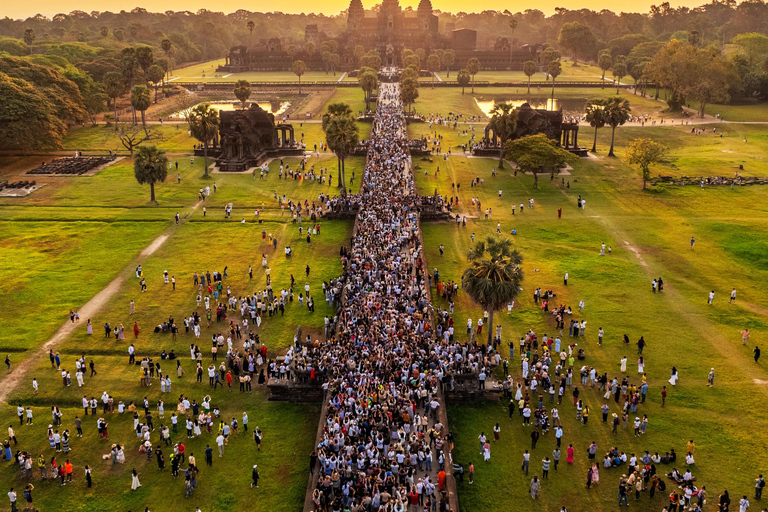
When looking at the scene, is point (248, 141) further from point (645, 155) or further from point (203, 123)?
point (645, 155)

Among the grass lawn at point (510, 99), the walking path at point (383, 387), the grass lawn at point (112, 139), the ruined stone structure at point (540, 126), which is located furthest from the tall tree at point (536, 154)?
the grass lawn at point (510, 99)

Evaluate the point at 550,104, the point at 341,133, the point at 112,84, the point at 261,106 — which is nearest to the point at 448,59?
the point at 550,104

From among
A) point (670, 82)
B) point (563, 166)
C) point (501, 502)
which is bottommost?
point (501, 502)

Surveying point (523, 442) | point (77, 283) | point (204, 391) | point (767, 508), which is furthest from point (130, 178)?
point (767, 508)

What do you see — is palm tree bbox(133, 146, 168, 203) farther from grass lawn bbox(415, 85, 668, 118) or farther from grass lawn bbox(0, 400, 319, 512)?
grass lawn bbox(415, 85, 668, 118)

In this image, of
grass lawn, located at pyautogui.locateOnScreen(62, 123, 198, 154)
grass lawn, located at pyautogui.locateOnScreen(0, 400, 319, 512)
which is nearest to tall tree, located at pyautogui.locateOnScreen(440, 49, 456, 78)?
grass lawn, located at pyautogui.locateOnScreen(62, 123, 198, 154)

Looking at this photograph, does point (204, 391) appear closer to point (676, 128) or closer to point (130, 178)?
point (130, 178)
